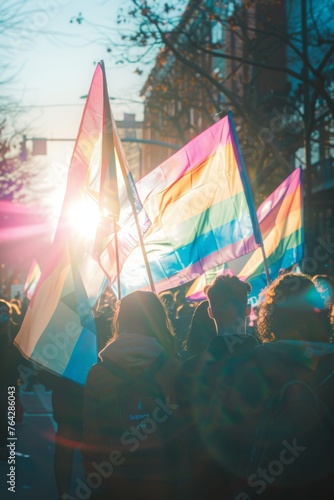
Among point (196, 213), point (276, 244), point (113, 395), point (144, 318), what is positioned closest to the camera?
point (113, 395)

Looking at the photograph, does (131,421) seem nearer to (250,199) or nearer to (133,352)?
(133,352)

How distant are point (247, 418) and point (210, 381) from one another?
0.30 meters

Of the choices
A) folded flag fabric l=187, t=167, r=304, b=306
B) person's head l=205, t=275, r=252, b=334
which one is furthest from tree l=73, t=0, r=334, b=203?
person's head l=205, t=275, r=252, b=334

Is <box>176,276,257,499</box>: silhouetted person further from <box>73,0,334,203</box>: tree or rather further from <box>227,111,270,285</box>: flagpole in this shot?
<box>73,0,334,203</box>: tree

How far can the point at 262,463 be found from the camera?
10.8 feet

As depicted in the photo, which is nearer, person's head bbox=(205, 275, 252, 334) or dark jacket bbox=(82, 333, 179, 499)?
dark jacket bbox=(82, 333, 179, 499)

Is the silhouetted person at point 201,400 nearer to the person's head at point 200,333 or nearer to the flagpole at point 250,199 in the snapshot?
the person's head at point 200,333

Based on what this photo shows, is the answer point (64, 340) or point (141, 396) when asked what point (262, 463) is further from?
point (64, 340)

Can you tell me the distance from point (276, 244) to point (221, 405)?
6.26m

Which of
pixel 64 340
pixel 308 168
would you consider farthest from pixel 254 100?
pixel 64 340

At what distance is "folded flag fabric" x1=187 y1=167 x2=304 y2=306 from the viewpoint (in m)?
8.92

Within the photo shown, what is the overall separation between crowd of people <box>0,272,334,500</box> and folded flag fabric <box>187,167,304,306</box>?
4409 mm

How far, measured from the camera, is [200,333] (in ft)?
18.7

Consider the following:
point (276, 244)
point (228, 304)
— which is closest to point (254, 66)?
point (276, 244)
